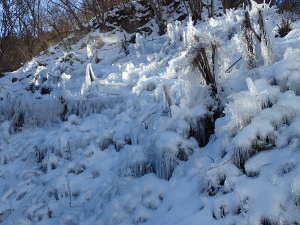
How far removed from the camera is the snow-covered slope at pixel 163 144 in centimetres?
459

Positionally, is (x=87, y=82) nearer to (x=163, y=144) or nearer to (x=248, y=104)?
(x=163, y=144)

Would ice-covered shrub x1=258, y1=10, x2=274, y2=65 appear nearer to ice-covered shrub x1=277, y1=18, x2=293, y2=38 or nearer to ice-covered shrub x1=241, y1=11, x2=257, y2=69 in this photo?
ice-covered shrub x1=241, y1=11, x2=257, y2=69

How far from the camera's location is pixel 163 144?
5.78m

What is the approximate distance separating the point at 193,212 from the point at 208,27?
5845 mm

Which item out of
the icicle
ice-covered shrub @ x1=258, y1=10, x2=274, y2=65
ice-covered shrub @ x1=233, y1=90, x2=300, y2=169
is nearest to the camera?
ice-covered shrub @ x1=233, y1=90, x2=300, y2=169

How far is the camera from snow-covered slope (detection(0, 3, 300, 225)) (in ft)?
15.1

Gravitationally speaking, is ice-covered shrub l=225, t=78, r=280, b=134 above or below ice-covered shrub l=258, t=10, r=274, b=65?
below

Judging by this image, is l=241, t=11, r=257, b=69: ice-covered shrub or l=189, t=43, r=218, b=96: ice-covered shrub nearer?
l=189, t=43, r=218, b=96: ice-covered shrub

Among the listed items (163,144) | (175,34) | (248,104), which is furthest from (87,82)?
(248,104)

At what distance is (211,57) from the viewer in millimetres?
6391

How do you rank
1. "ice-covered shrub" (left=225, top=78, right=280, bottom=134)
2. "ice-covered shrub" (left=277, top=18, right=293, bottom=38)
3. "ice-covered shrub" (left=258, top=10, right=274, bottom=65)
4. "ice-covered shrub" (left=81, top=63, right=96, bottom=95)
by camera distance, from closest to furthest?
"ice-covered shrub" (left=225, top=78, right=280, bottom=134) → "ice-covered shrub" (left=258, top=10, right=274, bottom=65) → "ice-covered shrub" (left=277, top=18, right=293, bottom=38) → "ice-covered shrub" (left=81, top=63, right=96, bottom=95)

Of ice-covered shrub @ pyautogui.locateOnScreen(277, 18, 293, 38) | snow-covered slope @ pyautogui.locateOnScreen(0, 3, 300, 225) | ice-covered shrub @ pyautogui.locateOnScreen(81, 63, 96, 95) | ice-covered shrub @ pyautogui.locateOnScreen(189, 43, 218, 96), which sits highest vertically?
ice-covered shrub @ pyautogui.locateOnScreen(277, 18, 293, 38)

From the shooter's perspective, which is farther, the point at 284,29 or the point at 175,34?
the point at 175,34

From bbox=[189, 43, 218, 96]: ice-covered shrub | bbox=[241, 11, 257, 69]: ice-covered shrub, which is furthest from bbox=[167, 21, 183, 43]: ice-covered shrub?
bbox=[189, 43, 218, 96]: ice-covered shrub
